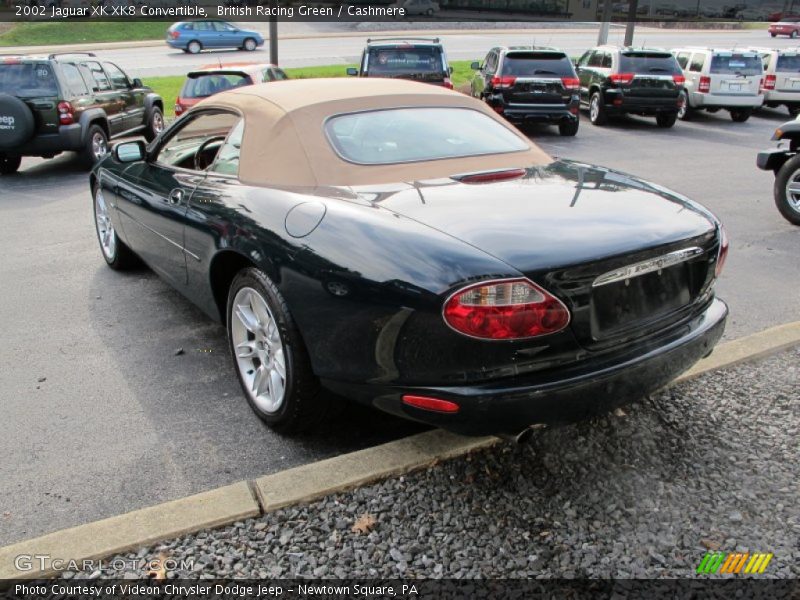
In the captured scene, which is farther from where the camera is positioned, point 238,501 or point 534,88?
point 534,88

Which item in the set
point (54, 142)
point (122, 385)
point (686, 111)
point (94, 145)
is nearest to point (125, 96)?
point (94, 145)

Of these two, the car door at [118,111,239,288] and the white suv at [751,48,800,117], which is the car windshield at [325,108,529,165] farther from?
the white suv at [751,48,800,117]

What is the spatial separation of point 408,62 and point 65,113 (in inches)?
248

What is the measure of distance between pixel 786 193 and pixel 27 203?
854 cm

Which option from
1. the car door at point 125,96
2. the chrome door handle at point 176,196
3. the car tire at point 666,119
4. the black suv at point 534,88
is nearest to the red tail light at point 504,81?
the black suv at point 534,88

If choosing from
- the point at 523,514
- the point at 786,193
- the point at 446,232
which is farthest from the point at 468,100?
the point at 786,193

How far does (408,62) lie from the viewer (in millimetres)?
13594

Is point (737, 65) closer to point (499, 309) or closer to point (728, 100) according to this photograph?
point (728, 100)

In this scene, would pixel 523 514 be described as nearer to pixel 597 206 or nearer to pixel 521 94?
pixel 597 206

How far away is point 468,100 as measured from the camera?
4.30m

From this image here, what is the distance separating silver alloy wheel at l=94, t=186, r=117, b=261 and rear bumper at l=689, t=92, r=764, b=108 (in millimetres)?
14994

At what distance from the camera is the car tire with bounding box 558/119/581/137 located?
14188mm

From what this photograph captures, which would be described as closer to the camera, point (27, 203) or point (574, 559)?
point (574, 559)

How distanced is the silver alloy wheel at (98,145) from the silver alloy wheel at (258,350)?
8565 millimetres
